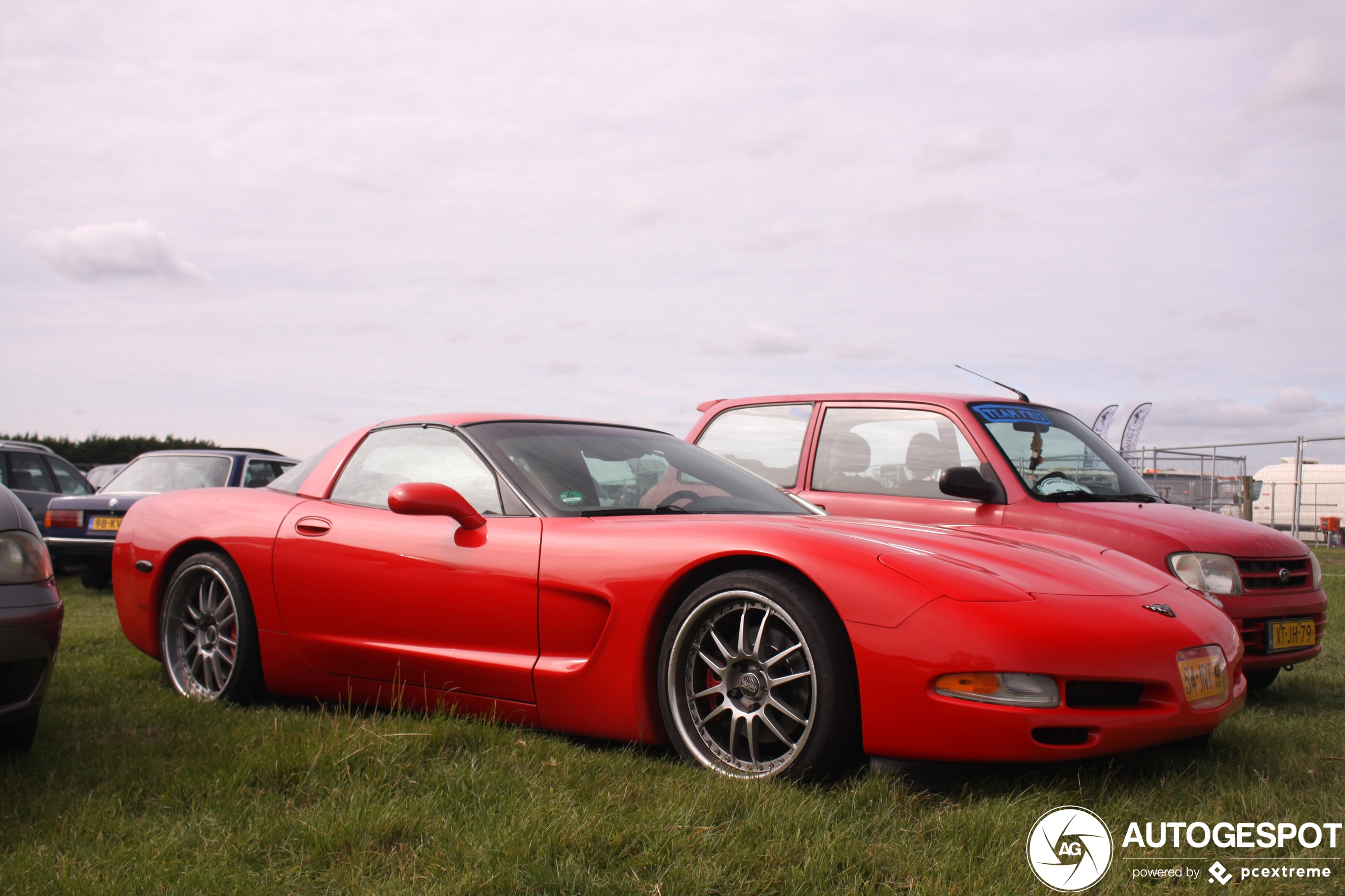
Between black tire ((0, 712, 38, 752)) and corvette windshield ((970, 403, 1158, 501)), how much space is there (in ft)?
14.3

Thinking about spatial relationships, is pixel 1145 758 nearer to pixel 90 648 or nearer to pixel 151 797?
pixel 151 797

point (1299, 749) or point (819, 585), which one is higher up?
point (819, 585)

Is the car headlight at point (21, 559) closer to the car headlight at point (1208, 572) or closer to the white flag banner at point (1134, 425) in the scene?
the car headlight at point (1208, 572)

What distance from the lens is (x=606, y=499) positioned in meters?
4.01

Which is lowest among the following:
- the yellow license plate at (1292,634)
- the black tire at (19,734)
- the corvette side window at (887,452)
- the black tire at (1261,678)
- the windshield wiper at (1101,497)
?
the black tire at (1261,678)

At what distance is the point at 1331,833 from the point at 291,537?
363 centimetres

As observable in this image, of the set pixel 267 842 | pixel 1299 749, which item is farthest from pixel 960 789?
pixel 267 842

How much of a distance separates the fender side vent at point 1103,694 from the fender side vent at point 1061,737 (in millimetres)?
62

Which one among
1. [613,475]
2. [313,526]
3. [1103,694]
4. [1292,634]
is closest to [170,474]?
[313,526]

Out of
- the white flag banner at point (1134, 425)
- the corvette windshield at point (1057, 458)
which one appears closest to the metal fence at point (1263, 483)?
the white flag banner at point (1134, 425)

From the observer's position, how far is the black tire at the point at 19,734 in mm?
3432

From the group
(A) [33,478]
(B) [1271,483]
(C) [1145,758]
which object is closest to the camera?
(C) [1145,758]

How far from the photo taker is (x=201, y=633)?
4.66m

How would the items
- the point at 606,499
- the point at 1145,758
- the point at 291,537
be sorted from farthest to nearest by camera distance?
the point at 291,537
the point at 606,499
the point at 1145,758
